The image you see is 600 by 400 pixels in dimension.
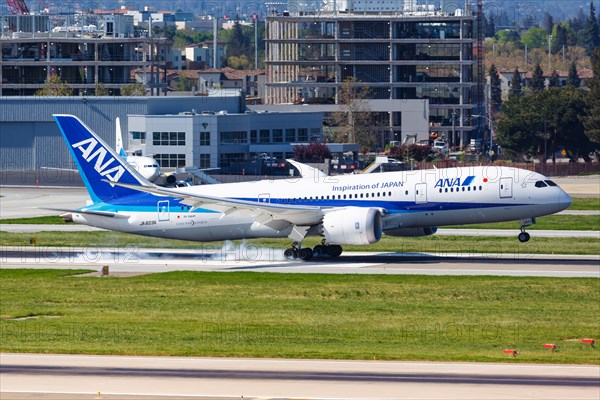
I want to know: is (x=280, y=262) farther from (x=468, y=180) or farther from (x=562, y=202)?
(x=562, y=202)

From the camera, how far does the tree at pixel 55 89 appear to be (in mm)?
182000

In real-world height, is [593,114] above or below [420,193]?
above

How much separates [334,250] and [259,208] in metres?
5.74

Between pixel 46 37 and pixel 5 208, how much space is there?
102 metres

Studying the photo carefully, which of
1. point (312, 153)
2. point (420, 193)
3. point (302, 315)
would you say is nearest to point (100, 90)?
point (312, 153)

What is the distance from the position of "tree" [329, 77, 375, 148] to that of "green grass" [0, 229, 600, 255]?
10770 cm

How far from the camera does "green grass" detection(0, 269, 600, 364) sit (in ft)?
134

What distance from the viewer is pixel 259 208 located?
204 feet

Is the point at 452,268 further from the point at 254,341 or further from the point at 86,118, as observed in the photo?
the point at 86,118

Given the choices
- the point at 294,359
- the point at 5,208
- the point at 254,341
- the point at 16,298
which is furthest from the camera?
the point at 5,208

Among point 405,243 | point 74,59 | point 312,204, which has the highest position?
point 74,59

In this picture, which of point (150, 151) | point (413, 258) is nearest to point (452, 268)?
point (413, 258)

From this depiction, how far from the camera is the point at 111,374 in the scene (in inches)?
1412

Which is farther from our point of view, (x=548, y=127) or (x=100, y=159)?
(x=548, y=127)
